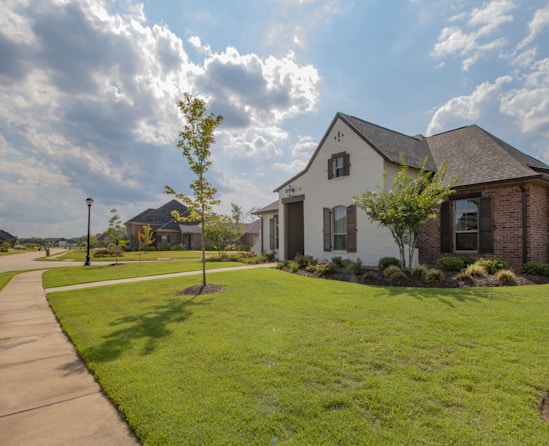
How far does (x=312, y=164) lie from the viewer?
50.8 feet

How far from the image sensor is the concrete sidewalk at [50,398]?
2400mm

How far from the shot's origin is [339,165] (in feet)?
46.3

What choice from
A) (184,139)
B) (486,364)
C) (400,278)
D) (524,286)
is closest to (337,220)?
(400,278)

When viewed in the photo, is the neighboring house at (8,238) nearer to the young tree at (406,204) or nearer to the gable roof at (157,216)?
the gable roof at (157,216)

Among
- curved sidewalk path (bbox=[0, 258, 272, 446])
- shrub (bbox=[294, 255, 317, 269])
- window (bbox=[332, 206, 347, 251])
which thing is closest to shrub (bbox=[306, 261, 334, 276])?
shrub (bbox=[294, 255, 317, 269])

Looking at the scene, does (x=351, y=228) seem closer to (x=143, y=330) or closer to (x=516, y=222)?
(x=516, y=222)

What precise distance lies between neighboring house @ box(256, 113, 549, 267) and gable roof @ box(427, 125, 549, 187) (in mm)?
33

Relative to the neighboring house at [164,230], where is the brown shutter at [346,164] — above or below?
above

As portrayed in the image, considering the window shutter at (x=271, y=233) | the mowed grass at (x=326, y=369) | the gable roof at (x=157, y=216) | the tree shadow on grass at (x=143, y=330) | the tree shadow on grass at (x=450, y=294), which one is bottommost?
the tree shadow on grass at (x=143, y=330)

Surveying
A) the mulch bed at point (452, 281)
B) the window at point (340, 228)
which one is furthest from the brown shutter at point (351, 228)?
the mulch bed at point (452, 281)

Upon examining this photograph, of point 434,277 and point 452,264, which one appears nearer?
point 434,277

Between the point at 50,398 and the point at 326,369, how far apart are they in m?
2.87

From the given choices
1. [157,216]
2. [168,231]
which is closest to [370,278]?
[168,231]

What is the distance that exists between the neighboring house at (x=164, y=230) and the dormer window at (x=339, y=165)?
27501mm
